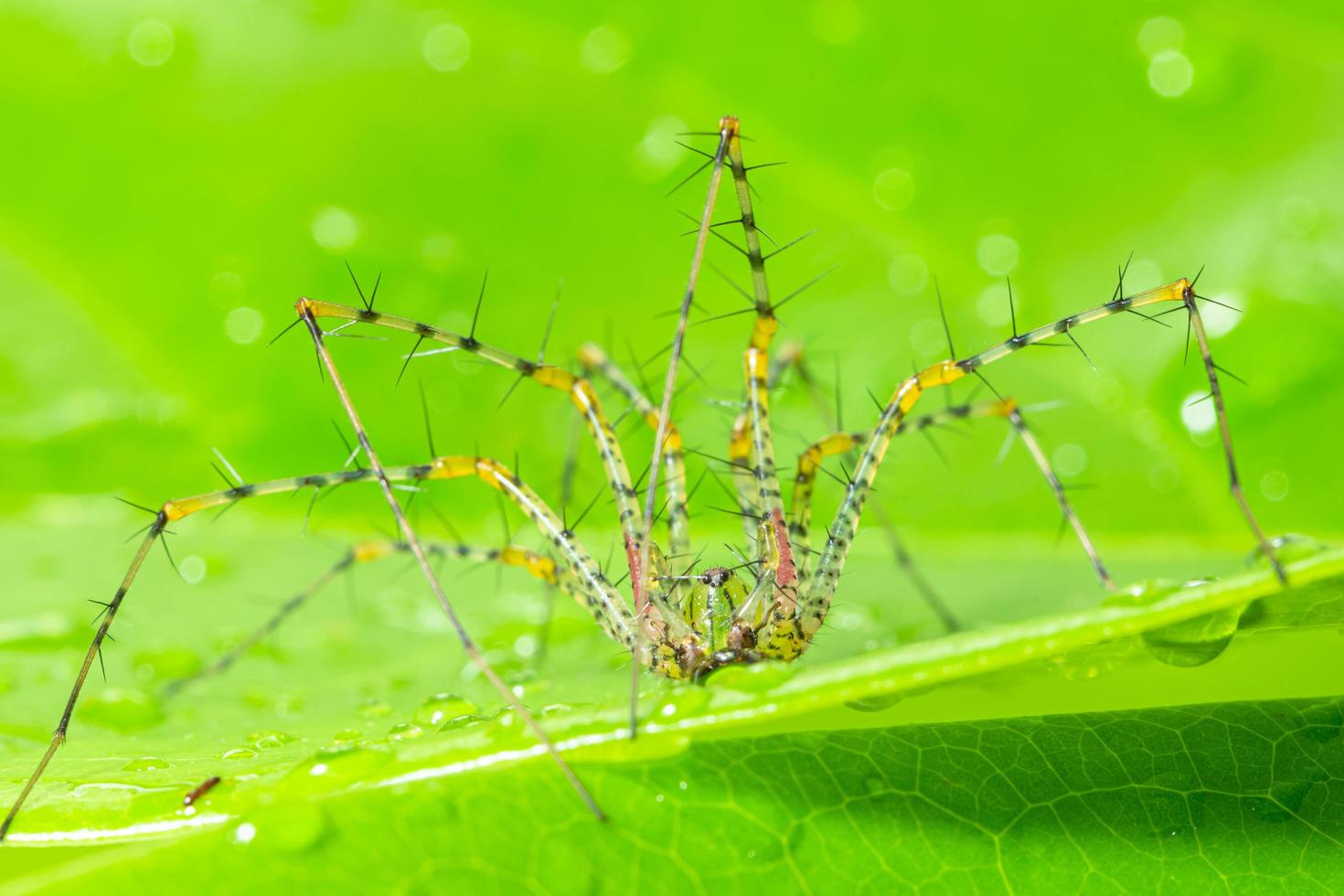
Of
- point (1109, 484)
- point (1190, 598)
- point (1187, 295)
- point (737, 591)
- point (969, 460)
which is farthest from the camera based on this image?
point (969, 460)

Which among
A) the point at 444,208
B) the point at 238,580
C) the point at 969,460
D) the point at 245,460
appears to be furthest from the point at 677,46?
the point at 238,580

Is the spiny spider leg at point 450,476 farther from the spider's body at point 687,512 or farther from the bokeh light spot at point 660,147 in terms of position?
the bokeh light spot at point 660,147

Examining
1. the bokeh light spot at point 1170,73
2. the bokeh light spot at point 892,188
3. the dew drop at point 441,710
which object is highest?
the bokeh light spot at point 1170,73

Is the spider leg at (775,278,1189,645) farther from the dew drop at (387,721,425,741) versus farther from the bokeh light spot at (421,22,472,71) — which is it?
the bokeh light spot at (421,22,472,71)

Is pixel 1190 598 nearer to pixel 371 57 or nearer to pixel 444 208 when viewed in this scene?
pixel 444 208

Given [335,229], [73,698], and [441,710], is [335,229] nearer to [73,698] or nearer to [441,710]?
[73,698]

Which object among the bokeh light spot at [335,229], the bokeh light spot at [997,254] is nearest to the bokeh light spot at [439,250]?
the bokeh light spot at [335,229]

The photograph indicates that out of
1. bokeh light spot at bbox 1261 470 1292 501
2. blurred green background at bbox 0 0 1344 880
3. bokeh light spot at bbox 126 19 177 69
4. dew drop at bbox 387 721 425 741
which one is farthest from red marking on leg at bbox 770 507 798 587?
bokeh light spot at bbox 126 19 177 69

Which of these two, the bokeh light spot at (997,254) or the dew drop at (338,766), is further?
the bokeh light spot at (997,254)
